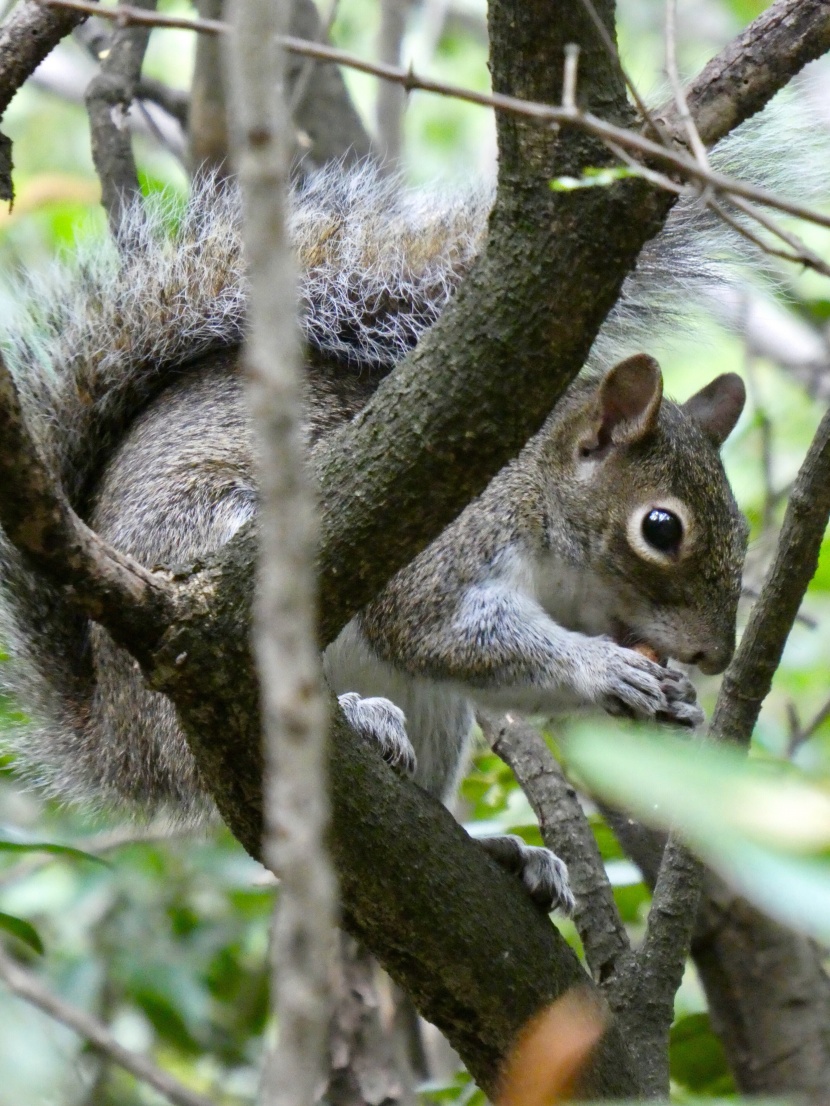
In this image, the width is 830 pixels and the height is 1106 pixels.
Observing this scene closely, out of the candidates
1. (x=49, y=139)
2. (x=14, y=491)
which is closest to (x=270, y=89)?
(x=14, y=491)

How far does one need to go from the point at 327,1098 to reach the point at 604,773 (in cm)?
238

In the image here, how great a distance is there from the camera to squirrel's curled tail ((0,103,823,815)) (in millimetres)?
2416

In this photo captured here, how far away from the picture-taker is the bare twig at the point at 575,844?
2.26m

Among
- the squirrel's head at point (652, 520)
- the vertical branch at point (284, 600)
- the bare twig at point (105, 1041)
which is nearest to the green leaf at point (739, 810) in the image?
the vertical branch at point (284, 600)

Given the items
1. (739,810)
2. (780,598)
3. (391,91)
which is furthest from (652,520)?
(391,91)

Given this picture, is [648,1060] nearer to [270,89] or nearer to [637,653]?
[637,653]

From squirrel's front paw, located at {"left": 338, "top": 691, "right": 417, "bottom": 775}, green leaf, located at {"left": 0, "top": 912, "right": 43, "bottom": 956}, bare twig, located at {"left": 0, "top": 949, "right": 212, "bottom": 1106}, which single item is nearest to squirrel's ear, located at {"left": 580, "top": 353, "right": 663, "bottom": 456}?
squirrel's front paw, located at {"left": 338, "top": 691, "right": 417, "bottom": 775}

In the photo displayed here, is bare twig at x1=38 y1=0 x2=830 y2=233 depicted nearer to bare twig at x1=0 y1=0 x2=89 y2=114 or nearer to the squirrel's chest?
bare twig at x1=0 y1=0 x2=89 y2=114

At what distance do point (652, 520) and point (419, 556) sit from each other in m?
0.44

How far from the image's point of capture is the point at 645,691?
7.30ft

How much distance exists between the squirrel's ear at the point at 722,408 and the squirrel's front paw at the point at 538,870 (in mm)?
948

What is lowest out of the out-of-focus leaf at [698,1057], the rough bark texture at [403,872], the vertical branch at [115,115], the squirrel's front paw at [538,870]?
the out-of-focus leaf at [698,1057]

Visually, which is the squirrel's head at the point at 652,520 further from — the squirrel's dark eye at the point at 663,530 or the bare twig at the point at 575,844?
the bare twig at the point at 575,844

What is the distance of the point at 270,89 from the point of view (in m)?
0.60
